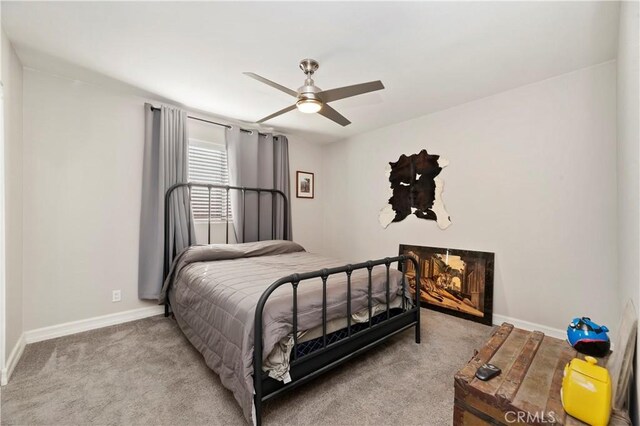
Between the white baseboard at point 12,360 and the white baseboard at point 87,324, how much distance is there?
0.33 feet

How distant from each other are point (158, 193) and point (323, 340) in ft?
8.18

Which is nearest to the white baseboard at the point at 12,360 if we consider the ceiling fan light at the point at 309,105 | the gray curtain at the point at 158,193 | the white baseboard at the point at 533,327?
the gray curtain at the point at 158,193

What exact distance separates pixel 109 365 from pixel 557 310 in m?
3.91

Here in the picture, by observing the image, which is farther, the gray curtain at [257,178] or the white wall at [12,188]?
the gray curtain at [257,178]

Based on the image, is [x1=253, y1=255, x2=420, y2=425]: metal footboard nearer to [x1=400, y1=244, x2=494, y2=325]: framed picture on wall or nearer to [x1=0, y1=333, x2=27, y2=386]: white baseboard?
[x1=400, y1=244, x2=494, y2=325]: framed picture on wall

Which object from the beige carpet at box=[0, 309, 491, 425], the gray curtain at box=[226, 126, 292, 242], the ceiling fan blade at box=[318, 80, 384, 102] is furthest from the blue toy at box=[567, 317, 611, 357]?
the gray curtain at box=[226, 126, 292, 242]

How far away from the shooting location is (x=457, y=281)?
314 cm

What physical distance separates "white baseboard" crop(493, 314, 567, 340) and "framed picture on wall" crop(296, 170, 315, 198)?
3.16m

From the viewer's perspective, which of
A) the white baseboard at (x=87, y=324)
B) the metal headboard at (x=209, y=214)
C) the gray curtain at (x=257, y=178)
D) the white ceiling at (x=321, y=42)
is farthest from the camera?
the gray curtain at (x=257, y=178)

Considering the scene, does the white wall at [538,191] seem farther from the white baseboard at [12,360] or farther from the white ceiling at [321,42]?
the white baseboard at [12,360]

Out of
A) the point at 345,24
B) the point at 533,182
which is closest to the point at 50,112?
the point at 345,24

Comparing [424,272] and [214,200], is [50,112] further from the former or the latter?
[424,272]

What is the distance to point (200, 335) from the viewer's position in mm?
2068

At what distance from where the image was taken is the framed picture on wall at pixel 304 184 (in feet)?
15.1
